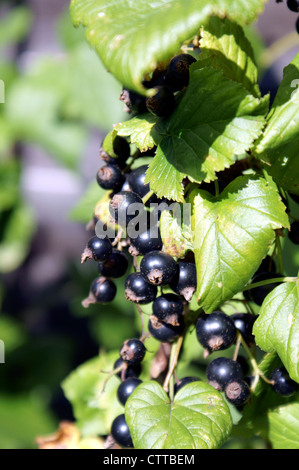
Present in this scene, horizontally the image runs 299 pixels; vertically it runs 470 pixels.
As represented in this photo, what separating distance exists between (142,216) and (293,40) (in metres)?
1.02

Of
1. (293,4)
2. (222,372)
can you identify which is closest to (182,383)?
(222,372)

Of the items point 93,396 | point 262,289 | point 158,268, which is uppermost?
point 158,268

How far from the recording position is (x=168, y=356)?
69 centimetres

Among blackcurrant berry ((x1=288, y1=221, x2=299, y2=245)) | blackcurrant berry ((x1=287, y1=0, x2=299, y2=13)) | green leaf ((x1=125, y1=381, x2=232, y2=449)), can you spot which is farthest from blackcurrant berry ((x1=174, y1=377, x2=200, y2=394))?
blackcurrant berry ((x1=287, y1=0, x2=299, y2=13))

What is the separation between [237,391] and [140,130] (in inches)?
13.2

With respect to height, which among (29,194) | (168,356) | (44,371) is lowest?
(44,371)

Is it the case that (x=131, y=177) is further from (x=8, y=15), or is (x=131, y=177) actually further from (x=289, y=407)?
(x=8, y=15)

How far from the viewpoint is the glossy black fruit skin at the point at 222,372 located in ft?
2.00

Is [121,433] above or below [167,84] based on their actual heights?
below

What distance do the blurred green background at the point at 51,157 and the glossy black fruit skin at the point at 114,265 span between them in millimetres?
528

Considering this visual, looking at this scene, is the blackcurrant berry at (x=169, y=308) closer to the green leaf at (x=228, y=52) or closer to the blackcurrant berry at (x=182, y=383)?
the blackcurrant berry at (x=182, y=383)

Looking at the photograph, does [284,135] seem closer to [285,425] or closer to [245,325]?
[245,325]

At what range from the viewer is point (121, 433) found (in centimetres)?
67
